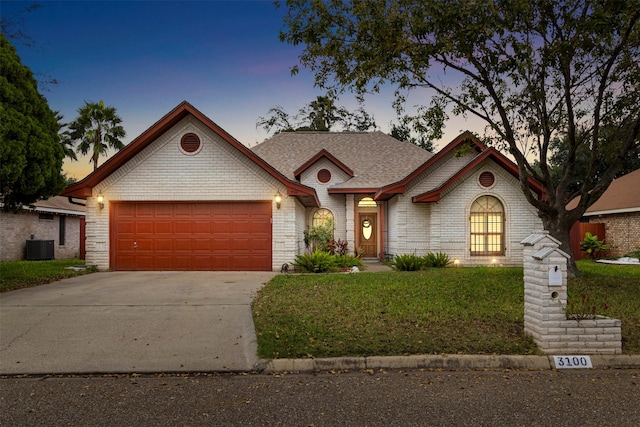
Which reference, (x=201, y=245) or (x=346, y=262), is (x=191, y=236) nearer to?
(x=201, y=245)

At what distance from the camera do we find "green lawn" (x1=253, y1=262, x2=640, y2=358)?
241 inches

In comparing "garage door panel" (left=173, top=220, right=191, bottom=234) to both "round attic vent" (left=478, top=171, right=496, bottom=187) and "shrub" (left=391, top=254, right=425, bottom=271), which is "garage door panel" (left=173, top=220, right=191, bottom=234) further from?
"round attic vent" (left=478, top=171, right=496, bottom=187)

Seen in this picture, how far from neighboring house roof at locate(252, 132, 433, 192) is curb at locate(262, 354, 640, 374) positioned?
1480cm

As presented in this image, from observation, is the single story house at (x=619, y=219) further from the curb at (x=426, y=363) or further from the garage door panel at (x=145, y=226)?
the garage door panel at (x=145, y=226)

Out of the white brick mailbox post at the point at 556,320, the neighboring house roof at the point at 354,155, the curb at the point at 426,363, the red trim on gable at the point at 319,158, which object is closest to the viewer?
the curb at the point at 426,363

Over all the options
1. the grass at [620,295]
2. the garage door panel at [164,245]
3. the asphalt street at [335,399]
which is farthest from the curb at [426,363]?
the garage door panel at [164,245]

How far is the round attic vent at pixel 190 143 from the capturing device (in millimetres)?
15562

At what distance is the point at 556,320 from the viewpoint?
6035 mm

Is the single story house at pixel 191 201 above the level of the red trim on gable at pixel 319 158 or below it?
below

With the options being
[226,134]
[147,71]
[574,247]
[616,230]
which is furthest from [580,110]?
[147,71]

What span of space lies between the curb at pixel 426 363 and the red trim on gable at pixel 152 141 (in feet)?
A: 32.5

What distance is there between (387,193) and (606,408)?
14.2m

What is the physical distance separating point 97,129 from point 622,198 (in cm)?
3264

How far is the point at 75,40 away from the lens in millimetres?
14234
